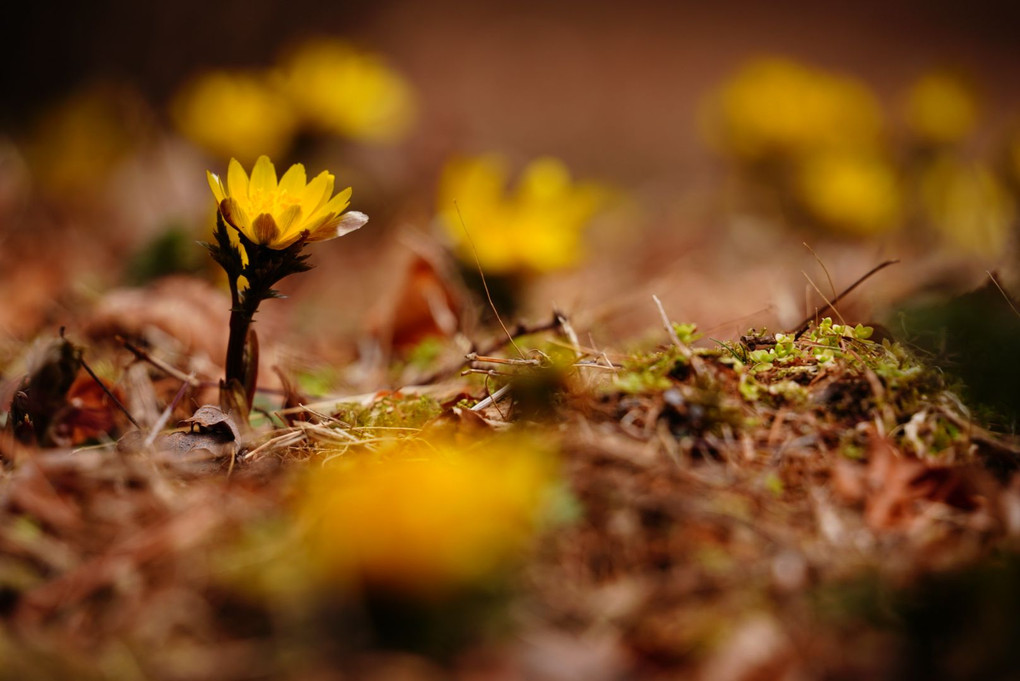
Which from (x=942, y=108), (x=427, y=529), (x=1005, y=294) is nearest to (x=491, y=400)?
(x=427, y=529)

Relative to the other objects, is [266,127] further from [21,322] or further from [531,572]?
[531,572]

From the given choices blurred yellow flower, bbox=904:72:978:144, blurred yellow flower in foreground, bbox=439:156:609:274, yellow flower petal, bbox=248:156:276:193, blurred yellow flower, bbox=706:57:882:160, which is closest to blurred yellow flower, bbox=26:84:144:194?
blurred yellow flower in foreground, bbox=439:156:609:274

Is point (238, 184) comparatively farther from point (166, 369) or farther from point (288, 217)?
point (166, 369)

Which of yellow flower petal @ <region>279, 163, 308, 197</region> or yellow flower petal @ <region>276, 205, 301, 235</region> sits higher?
yellow flower petal @ <region>279, 163, 308, 197</region>

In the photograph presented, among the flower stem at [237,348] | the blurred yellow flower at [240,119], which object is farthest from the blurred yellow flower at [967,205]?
the blurred yellow flower at [240,119]

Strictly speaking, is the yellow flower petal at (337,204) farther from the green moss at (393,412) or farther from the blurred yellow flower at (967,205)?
the blurred yellow flower at (967,205)

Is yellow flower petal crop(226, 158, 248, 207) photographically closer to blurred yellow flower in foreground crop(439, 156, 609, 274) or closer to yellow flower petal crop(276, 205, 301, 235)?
yellow flower petal crop(276, 205, 301, 235)
